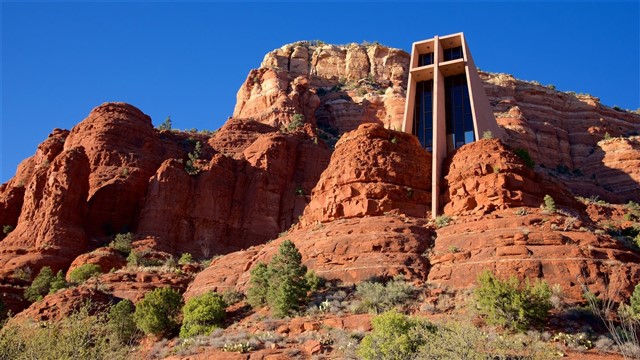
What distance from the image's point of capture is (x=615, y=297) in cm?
2289

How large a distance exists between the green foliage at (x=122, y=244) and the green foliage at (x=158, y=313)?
18.1 m

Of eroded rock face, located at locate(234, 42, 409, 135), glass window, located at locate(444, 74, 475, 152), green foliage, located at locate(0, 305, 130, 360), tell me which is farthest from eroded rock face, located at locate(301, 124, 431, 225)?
eroded rock face, located at locate(234, 42, 409, 135)

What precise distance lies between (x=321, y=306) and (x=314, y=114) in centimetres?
5811

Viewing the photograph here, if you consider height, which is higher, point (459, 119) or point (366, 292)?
point (459, 119)

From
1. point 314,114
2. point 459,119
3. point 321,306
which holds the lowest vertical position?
point 321,306

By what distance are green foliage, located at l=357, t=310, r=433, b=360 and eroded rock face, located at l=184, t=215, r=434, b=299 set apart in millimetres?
6683

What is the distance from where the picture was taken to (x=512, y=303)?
21.3 meters

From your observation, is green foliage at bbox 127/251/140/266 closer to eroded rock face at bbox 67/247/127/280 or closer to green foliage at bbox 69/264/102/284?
eroded rock face at bbox 67/247/127/280

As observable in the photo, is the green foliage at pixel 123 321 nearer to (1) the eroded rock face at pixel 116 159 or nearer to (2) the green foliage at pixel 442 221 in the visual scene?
(2) the green foliage at pixel 442 221

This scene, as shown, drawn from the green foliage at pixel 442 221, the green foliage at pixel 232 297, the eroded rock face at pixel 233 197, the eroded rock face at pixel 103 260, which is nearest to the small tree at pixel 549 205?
the green foliage at pixel 442 221

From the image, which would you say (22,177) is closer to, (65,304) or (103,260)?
(103,260)

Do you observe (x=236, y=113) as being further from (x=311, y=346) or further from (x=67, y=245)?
(x=311, y=346)

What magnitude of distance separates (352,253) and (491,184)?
8.87 meters

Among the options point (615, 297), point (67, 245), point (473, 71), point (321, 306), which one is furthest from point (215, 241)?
point (615, 297)
